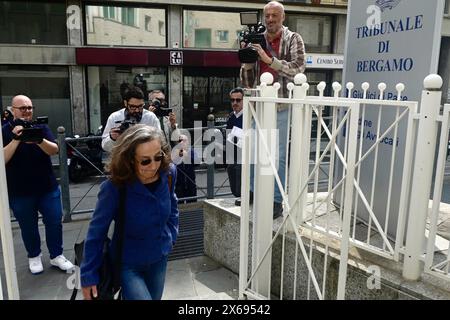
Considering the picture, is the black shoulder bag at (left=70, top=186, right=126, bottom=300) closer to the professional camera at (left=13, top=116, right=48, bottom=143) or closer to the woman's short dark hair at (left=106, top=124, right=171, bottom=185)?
the woman's short dark hair at (left=106, top=124, right=171, bottom=185)

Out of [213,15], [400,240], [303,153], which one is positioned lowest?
[400,240]

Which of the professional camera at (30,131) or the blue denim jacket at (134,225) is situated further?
the professional camera at (30,131)

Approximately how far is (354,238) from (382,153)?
2.44ft

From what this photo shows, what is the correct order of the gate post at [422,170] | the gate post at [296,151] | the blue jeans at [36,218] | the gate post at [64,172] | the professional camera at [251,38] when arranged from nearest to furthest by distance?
the gate post at [422,170], the gate post at [296,151], the professional camera at [251,38], the blue jeans at [36,218], the gate post at [64,172]

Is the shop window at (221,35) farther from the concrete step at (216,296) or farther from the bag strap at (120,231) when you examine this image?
the bag strap at (120,231)

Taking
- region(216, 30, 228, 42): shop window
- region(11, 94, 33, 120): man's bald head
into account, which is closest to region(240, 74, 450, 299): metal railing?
region(11, 94, 33, 120): man's bald head

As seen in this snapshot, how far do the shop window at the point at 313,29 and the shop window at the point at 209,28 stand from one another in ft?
8.00

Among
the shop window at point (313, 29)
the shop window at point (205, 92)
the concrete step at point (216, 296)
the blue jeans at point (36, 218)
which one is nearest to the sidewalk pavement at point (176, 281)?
the concrete step at point (216, 296)

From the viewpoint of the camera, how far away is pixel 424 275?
2.46m

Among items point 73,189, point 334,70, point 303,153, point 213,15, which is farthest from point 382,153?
point 334,70

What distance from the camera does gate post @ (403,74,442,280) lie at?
7.44 ft

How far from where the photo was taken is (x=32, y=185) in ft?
12.4

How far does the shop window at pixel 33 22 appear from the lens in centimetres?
1252
